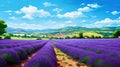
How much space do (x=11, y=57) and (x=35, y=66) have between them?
457 centimetres

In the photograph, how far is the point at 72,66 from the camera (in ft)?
39.8

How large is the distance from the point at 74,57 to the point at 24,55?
341 cm

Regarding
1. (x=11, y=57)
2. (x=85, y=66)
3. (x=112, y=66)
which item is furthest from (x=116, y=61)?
(x=11, y=57)

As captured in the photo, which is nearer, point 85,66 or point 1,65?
point 1,65

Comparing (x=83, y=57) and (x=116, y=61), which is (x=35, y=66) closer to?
(x=116, y=61)

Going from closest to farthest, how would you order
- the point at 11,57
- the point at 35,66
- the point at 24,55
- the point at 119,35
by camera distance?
the point at 35,66
the point at 11,57
the point at 24,55
the point at 119,35

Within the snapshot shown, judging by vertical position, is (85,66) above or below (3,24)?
below

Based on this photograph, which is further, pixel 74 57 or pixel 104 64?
pixel 74 57

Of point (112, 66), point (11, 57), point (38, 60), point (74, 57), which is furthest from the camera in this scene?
point (74, 57)

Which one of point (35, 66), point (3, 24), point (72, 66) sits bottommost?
point (72, 66)

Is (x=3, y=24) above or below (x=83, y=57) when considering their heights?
above

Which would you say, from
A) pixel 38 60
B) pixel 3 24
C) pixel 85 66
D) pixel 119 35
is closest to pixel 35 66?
pixel 38 60

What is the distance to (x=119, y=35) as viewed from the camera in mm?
87188

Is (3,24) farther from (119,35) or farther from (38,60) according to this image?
(38,60)
